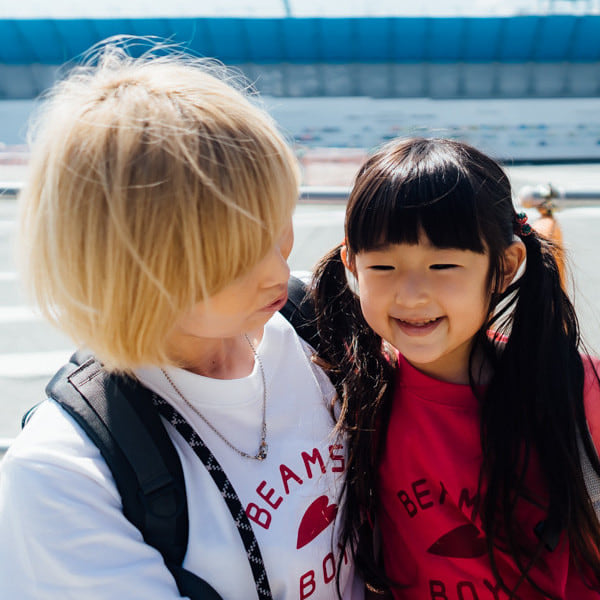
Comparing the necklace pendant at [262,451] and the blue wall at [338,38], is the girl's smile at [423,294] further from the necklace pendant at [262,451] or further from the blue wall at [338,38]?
the blue wall at [338,38]

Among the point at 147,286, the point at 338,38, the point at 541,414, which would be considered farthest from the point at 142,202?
the point at 338,38

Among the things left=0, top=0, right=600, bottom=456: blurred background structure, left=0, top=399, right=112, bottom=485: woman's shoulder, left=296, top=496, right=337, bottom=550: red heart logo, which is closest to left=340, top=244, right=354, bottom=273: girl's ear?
left=296, top=496, right=337, bottom=550: red heart logo

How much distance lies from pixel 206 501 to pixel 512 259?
0.71 metres

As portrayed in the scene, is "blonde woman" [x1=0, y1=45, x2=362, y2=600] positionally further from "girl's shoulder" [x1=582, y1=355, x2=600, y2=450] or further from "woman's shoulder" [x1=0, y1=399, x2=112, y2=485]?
"girl's shoulder" [x1=582, y1=355, x2=600, y2=450]

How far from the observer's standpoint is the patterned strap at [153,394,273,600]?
87 cm

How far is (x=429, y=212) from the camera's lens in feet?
3.27

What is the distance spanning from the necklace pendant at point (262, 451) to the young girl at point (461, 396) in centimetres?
20

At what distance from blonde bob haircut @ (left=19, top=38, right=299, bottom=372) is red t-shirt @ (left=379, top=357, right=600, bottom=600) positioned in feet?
1.75

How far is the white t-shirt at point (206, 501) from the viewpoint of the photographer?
2.49 feet

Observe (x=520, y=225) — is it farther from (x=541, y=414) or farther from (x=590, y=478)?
(x=590, y=478)

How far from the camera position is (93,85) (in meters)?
0.83

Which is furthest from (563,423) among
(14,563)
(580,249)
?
(580,249)

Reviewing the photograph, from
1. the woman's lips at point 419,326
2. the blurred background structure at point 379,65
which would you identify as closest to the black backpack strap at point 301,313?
the woman's lips at point 419,326

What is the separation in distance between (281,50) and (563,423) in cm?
1821
